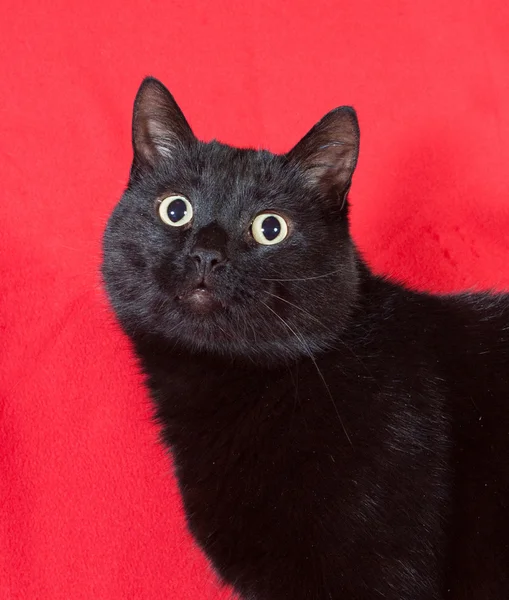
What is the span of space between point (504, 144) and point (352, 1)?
0.57 m

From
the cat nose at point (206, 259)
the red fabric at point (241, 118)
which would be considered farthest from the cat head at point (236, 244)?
the red fabric at point (241, 118)

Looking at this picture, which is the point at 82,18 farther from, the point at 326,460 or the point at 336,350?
the point at 326,460

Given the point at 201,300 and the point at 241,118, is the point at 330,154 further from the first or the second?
the point at 241,118

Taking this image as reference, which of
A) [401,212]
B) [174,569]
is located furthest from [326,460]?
[401,212]

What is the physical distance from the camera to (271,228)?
4.01ft

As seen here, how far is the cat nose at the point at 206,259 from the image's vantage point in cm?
112

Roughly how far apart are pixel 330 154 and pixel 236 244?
0.28m

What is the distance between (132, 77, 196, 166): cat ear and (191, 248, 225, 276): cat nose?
0.32m

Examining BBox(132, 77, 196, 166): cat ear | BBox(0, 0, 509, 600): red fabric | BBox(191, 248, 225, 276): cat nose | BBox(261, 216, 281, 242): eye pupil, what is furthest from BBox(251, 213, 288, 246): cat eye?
BBox(0, 0, 509, 600): red fabric

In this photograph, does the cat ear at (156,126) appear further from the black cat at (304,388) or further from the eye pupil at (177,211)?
the eye pupil at (177,211)

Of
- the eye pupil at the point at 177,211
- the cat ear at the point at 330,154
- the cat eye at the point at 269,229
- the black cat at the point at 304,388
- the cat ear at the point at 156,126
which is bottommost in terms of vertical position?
the black cat at the point at 304,388

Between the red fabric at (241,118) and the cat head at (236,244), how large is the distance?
0.47 meters

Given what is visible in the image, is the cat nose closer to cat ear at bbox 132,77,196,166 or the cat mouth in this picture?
the cat mouth

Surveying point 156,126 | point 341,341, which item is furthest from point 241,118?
point 341,341
